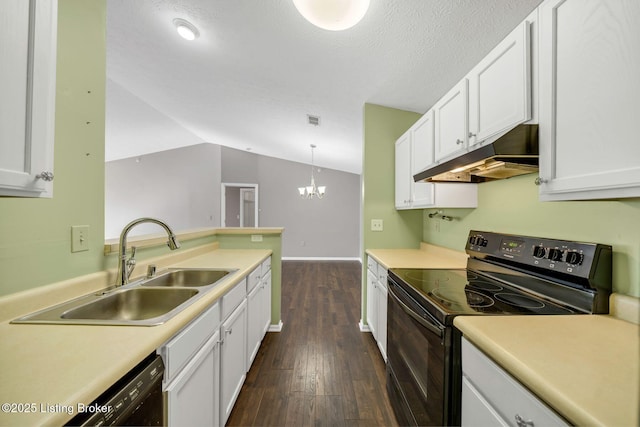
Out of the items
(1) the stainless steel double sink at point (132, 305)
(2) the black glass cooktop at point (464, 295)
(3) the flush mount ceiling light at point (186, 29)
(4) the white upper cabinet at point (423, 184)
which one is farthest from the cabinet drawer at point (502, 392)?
(3) the flush mount ceiling light at point (186, 29)

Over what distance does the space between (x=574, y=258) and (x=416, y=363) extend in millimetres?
815

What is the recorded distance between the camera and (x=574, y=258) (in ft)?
3.45

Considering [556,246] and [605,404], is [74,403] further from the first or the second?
[556,246]

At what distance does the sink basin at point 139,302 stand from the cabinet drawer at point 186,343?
0.19 metres

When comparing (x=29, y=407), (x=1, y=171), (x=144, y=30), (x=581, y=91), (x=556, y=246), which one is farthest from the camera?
(x=144, y=30)

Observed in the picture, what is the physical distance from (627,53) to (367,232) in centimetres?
210

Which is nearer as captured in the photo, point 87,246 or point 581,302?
point 581,302

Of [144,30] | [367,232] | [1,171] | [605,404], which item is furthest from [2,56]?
[367,232]

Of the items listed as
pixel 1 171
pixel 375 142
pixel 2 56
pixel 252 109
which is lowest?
pixel 1 171

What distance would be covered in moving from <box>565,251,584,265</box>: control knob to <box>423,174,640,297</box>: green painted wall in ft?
0.33

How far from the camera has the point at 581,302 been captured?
3.29ft

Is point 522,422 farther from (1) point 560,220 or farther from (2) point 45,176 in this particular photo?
(2) point 45,176

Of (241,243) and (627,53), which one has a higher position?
(627,53)

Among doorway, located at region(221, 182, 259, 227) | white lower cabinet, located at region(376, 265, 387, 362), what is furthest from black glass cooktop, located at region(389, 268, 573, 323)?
doorway, located at region(221, 182, 259, 227)
